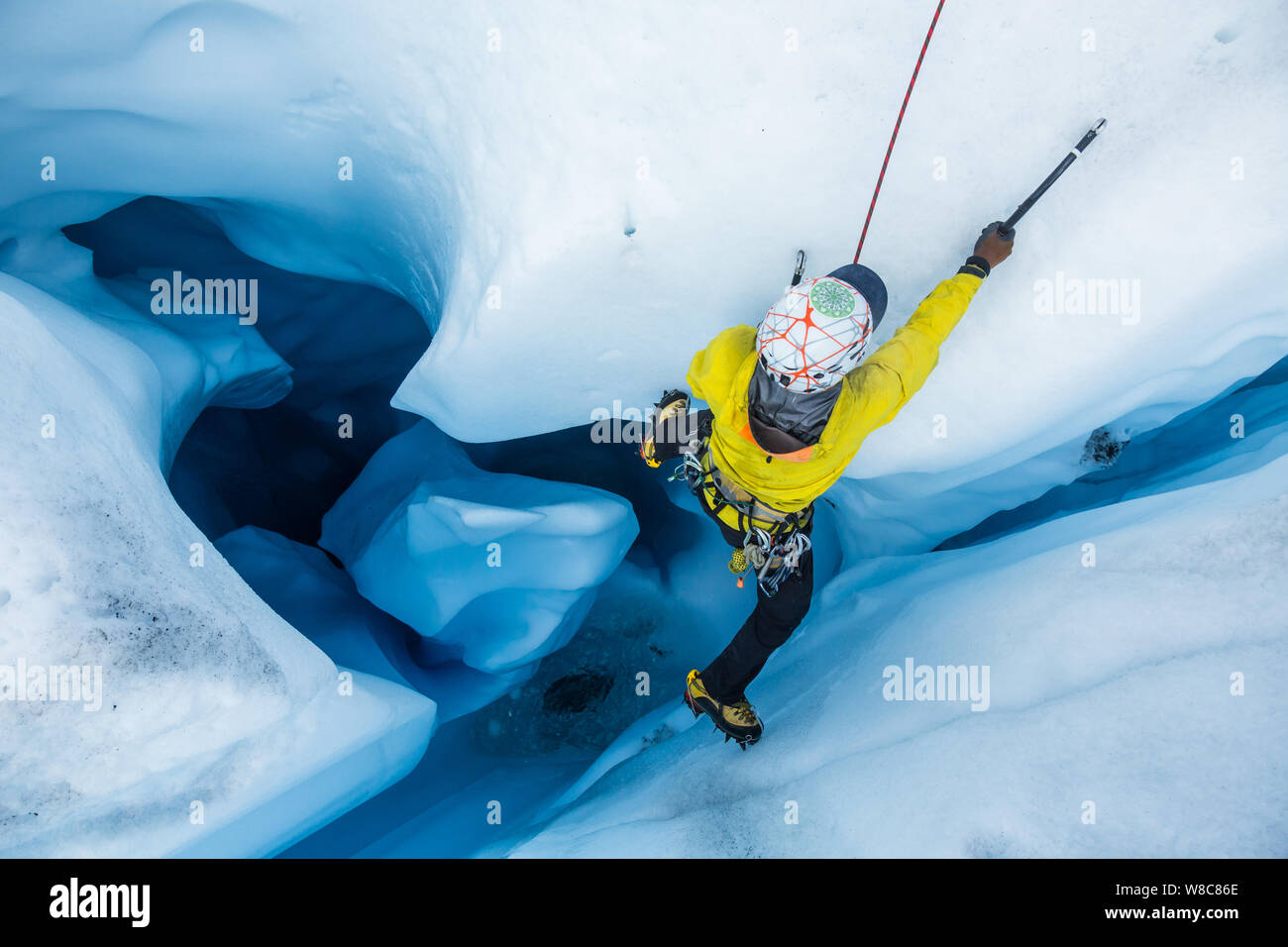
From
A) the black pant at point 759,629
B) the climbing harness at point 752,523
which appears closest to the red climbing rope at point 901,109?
the climbing harness at point 752,523

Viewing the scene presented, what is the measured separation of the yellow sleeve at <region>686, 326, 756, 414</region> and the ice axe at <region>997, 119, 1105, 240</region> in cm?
65

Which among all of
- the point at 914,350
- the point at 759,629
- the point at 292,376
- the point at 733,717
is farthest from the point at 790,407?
the point at 292,376

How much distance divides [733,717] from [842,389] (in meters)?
1.21

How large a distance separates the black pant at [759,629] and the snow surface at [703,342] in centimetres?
22

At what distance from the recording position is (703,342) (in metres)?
2.21

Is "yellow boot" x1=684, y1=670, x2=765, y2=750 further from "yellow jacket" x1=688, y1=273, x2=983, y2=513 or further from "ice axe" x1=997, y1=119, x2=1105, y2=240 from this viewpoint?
"ice axe" x1=997, y1=119, x2=1105, y2=240

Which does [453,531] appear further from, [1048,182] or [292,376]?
[1048,182]

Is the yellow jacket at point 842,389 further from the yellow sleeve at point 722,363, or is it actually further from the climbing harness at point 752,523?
the climbing harness at point 752,523

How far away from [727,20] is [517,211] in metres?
0.68

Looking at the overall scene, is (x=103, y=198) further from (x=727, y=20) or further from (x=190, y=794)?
(x=727, y=20)
